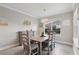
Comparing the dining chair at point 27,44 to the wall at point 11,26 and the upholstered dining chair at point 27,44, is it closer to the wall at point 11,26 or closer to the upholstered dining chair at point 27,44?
Result: the upholstered dining chair at point 27,44

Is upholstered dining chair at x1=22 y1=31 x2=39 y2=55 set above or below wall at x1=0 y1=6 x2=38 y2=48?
below

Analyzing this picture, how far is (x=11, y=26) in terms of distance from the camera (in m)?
2.01

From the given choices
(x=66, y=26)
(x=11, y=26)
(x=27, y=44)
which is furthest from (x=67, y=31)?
(x=11, y=26)

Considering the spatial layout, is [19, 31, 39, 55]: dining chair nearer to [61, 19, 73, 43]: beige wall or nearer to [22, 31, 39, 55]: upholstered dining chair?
[22, 31, 39, 55]: upholstered dining chair

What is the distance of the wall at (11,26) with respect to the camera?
1.80m

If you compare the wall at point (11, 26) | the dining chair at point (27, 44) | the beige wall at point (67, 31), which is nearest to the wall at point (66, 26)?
the beige wall at point (67, 31)

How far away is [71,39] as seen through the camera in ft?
5.73

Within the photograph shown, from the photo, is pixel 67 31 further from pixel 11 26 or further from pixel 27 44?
pixel 11 26

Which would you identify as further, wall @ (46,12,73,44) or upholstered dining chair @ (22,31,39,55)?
upholstered dining chair @ (22,31,39,55)

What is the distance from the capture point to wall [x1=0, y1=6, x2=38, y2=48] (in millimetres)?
1801

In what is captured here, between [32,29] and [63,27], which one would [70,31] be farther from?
[32,29]

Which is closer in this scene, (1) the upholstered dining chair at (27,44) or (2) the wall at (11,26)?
(2) the wall at (11,26)

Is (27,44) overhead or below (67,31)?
below

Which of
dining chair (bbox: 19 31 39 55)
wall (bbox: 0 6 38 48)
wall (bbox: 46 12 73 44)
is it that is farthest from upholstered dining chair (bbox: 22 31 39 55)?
wall (bbox: 46 12 73 44)
